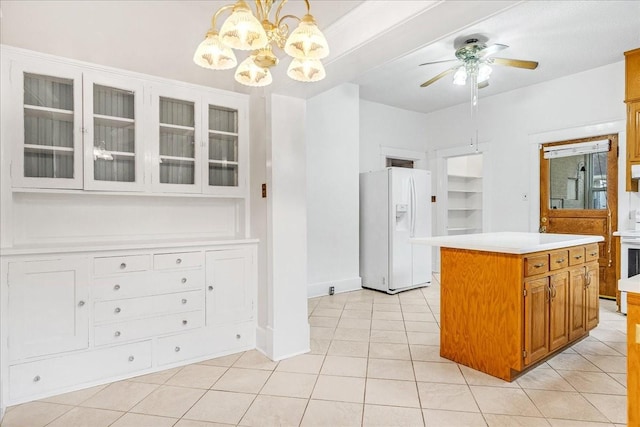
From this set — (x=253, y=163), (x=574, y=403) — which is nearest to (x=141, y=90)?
(x=253, y=163)

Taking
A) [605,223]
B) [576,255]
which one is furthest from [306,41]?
[605,223]

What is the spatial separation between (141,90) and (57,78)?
49 centimetres

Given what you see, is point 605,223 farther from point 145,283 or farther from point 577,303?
point 145,283

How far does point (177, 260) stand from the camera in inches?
103

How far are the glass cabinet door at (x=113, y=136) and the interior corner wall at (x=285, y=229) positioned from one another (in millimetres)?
960

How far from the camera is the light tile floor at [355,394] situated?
197 cm

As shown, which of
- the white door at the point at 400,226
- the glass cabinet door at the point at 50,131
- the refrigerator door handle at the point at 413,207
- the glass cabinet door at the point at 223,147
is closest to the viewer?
the glass cabinet door at the point at 50,131

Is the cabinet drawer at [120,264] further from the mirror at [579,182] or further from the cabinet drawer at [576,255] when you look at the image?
the mirror at [579,182]

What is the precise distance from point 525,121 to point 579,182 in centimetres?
112

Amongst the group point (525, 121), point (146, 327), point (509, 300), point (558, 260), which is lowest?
point (146, 327)

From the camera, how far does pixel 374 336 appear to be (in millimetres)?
3254

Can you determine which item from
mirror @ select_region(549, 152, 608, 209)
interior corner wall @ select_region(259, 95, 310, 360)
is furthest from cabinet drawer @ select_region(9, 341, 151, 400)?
mirror @ select_region(549, 152, 608, 209)

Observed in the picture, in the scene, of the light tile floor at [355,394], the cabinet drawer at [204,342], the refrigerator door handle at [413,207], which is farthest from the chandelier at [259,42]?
the refrigerator door handle at [413,207]

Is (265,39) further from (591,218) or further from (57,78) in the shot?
(591,218)
